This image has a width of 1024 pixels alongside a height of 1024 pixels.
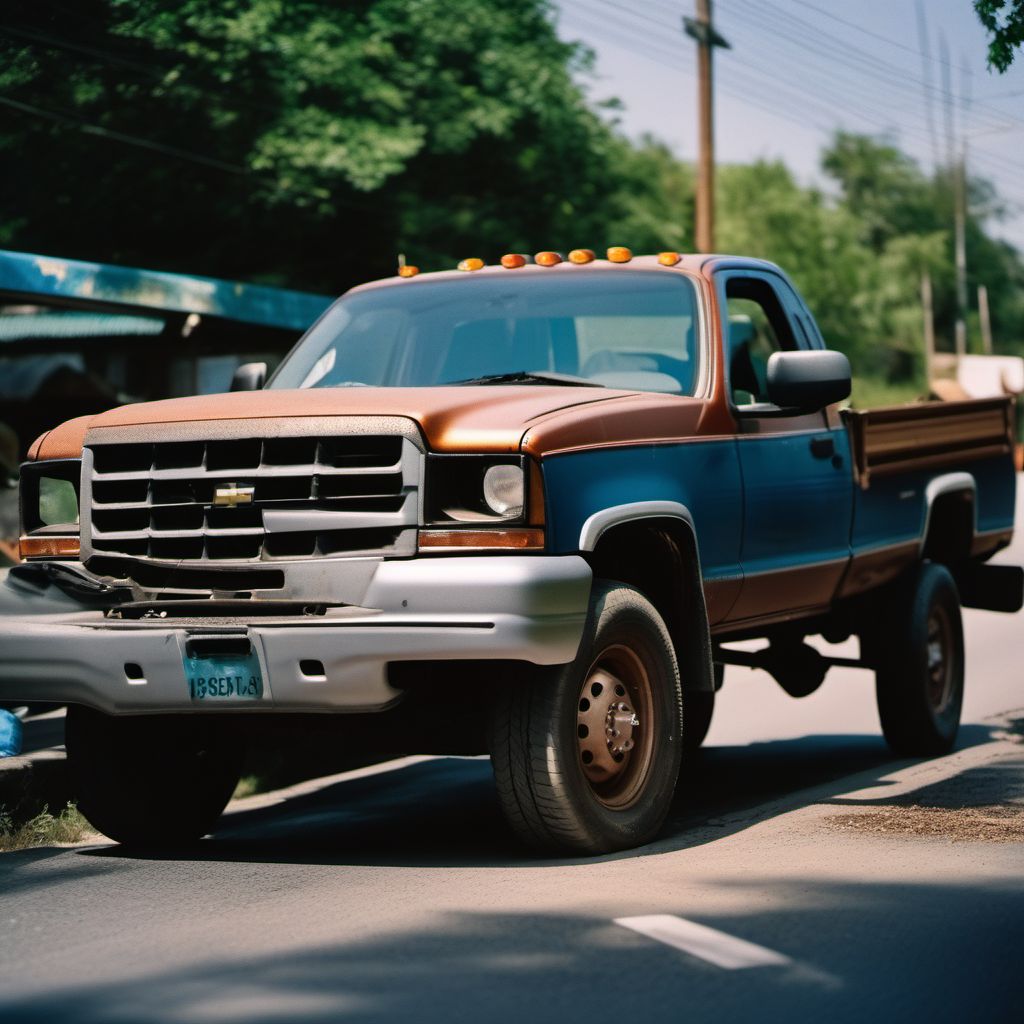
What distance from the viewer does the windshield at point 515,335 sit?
25.7 ft

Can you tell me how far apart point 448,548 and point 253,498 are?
750 mm

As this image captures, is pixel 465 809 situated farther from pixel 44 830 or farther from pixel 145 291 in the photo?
pixel 145 291

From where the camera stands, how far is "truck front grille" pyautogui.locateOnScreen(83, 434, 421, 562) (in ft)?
20.7

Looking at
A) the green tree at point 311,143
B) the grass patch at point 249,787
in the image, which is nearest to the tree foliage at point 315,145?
the green tree at point 311,143

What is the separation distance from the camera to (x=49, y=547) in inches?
276

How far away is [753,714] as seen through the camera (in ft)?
41.4

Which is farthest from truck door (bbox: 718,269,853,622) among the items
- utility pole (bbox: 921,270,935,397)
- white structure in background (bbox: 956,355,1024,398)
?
utility pole (bbox: 921,270,935,397)

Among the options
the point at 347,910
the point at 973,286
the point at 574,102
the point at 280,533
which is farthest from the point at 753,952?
the point at 973,286

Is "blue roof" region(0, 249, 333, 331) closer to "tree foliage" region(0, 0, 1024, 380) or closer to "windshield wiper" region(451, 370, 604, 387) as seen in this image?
"tree foliage" region(0, 0, 1024, 380)

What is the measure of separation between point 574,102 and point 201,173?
25.2ft

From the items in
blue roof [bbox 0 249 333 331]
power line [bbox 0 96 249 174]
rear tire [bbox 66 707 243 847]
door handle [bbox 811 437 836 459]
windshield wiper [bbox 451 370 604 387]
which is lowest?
rear tire [bbox 66 707 243 847]

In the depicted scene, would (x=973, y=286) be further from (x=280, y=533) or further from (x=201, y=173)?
(x=280, y=533)

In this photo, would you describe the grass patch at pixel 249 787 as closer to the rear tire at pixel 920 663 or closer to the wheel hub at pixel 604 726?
the rear tire at pixel 920 663

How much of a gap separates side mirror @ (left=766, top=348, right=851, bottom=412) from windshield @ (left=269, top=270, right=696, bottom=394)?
0.35m
